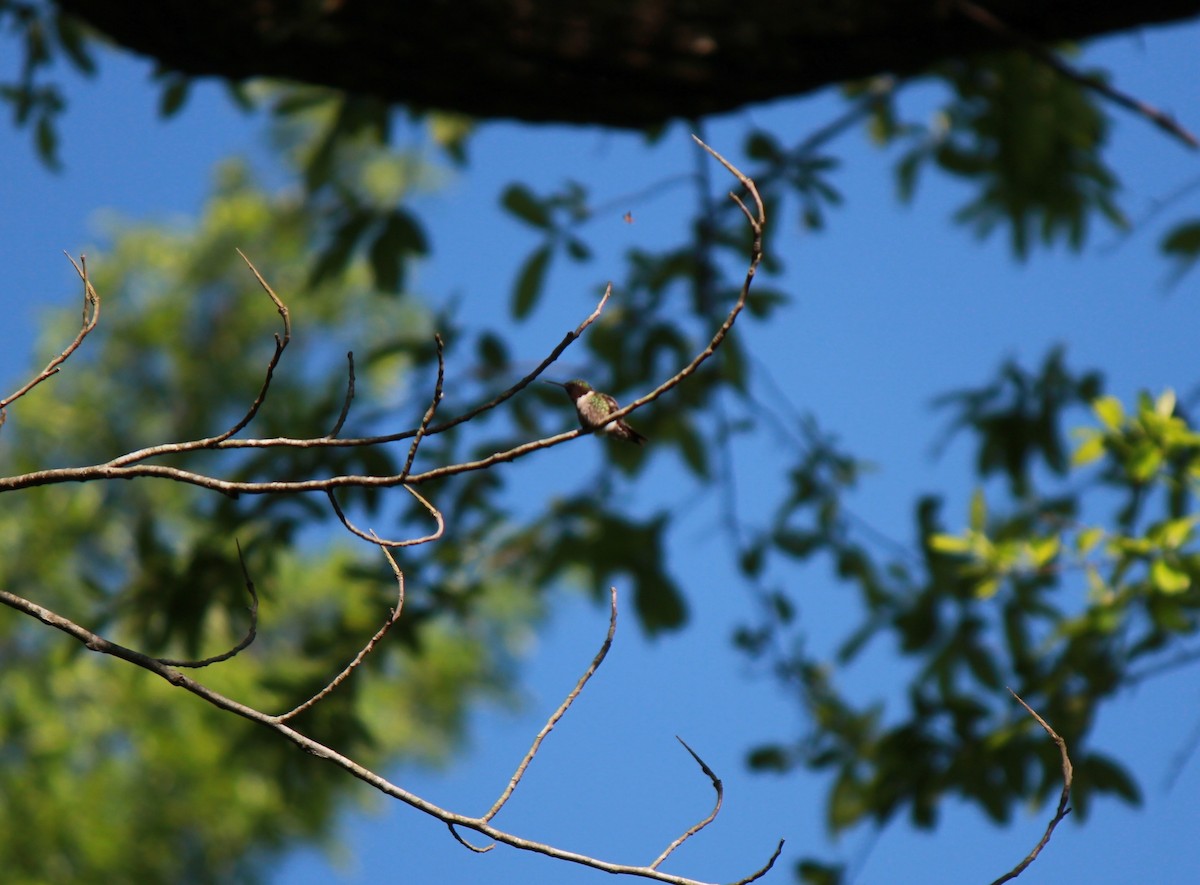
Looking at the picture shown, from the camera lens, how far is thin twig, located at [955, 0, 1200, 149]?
6.41ft

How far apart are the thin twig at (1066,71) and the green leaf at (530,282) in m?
1.74

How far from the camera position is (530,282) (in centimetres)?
370

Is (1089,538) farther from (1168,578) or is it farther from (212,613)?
(212,613)

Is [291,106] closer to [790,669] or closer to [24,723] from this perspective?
[790,669]

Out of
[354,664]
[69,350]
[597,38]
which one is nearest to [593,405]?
[597,38]

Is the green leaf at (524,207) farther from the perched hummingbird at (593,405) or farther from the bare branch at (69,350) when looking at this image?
the bare branch at (69,350)

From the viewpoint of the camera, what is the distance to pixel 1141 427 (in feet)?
10.0

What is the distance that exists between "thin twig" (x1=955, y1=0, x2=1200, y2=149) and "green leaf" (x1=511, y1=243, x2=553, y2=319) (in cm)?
174

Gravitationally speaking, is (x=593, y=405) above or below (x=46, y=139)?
below

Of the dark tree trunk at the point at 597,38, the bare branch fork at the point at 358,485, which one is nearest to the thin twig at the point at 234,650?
the bare branch fork at the point at 358,485

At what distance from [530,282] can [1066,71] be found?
1.94 m

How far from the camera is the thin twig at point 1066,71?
1.95 metres

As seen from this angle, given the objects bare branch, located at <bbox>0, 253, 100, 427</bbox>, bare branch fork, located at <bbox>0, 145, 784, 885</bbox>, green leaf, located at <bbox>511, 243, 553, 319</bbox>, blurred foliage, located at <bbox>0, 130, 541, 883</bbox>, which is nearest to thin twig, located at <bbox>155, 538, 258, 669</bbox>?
bare branch fork, located at <bbox>0, 145, 784, 885</bbox>

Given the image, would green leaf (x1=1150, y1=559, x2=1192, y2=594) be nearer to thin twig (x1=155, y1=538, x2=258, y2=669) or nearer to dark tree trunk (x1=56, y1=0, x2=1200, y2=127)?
dark tree trunk (x1=56, y1=0, x2=1200, y2=127)
